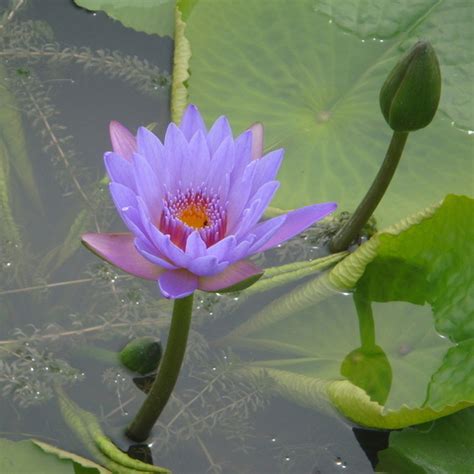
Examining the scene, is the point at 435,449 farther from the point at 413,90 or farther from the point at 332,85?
the point at 332,85

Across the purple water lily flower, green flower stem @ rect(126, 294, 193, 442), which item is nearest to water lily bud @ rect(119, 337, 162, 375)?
green flower stem @ rect(126, 294, 193, 442)

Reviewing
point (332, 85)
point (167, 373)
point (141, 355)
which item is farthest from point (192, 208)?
point (332, 85)

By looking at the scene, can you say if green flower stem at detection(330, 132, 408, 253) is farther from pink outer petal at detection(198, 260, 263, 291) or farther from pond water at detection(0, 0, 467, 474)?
pink outer petal at detection(198, 260, 263, 291)

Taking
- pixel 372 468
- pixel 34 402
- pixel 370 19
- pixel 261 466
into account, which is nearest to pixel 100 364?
pixel 34 402

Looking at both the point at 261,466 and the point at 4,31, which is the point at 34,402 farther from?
the point at 4,31

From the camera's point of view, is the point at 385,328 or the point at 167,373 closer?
the point at 167,373
